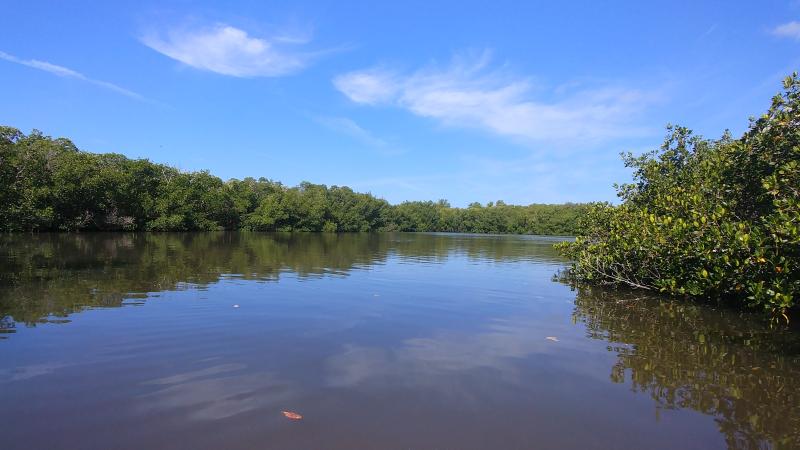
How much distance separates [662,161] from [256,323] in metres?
18.8

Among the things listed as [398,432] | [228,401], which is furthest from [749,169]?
[228,401]

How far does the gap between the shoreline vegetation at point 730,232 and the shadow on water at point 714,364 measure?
26.6 inches

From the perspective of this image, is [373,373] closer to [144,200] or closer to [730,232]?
[730,232]

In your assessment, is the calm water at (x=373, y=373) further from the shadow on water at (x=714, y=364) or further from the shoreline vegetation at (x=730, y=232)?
the shoreline vegetation at (x=730, y=232)

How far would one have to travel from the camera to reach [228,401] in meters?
5.19

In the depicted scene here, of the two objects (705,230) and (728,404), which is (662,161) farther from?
(728,404)

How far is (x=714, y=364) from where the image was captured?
24.3 feet

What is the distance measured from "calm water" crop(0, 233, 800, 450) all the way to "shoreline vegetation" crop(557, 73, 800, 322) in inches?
41.1

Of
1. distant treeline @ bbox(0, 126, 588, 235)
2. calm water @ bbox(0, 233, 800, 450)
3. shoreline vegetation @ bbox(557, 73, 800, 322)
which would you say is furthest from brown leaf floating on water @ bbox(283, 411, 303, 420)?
distant treeline @ bbox(0, 126, 588, 235)

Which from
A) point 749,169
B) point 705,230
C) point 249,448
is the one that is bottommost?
point 249,448

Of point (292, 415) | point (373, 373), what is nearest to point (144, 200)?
point (373, 373)

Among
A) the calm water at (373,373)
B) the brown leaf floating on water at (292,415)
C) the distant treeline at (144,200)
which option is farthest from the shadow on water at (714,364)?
the distant treeline at (144,200)

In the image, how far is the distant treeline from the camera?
39.1 m

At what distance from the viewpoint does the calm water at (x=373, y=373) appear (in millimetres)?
4605
